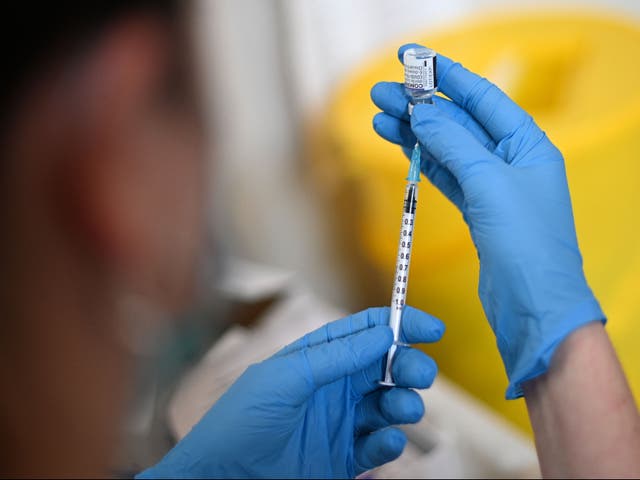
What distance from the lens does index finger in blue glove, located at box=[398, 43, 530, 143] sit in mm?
750

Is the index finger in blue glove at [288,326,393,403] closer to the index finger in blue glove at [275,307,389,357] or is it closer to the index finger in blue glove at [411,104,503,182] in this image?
the index finger in blue glove at [275,307,389,357]

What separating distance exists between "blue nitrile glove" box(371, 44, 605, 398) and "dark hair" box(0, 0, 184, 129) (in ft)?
1.30

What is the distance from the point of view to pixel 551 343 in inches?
24.6

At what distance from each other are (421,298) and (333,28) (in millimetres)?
689

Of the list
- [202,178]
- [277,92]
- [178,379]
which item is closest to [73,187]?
[178,379]

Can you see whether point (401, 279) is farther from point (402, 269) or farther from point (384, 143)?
point (384, 143)

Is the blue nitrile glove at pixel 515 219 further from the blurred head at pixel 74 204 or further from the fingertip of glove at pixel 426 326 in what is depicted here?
the blurred head at pixel 74 204

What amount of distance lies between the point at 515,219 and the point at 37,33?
1.79ft

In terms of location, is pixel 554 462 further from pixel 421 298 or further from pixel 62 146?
pixel 62 146

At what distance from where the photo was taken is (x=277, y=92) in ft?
4.65

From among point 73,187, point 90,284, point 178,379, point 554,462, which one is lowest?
point 554,462

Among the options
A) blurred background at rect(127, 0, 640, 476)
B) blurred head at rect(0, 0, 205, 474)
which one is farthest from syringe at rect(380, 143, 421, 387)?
blurred head at rect(0, 0, 205, 474)

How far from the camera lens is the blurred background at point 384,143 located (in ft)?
3.44

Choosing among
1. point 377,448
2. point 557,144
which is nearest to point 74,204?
point 377,448
